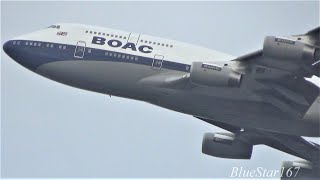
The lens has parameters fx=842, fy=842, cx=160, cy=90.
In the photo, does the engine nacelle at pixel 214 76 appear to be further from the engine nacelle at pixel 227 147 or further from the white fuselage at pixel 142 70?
the engine nacelle at pixel 227 147

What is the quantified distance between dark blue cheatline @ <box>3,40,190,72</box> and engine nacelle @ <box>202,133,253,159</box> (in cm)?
716

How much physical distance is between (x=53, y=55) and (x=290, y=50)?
1319 centimetres

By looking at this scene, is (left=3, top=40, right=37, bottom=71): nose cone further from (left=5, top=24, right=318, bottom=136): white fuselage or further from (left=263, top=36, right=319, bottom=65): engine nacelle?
(left=263, top=36, right=319, bottom=65): engine nacelle

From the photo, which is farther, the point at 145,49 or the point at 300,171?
the point at 300,171

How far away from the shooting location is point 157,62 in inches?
1641

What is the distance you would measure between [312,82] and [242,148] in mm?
8379

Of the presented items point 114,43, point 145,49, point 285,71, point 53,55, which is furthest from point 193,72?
point 53,55

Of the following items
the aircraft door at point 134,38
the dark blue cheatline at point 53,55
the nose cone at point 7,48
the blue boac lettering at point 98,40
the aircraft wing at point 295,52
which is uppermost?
the aircraft wing at point 295,52

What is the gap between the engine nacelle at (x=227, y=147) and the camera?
46906 millimetres

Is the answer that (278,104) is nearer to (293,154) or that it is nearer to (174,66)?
(174,66)

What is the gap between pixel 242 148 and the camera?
46906 millimetres

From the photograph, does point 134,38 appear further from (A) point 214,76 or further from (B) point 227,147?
(B) point 227,147

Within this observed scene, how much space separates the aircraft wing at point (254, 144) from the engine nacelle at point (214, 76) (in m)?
7.32

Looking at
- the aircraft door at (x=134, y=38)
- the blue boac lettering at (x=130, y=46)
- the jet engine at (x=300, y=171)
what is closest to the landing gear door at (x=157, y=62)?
the blue boac lettering at (x=130, y=46)
